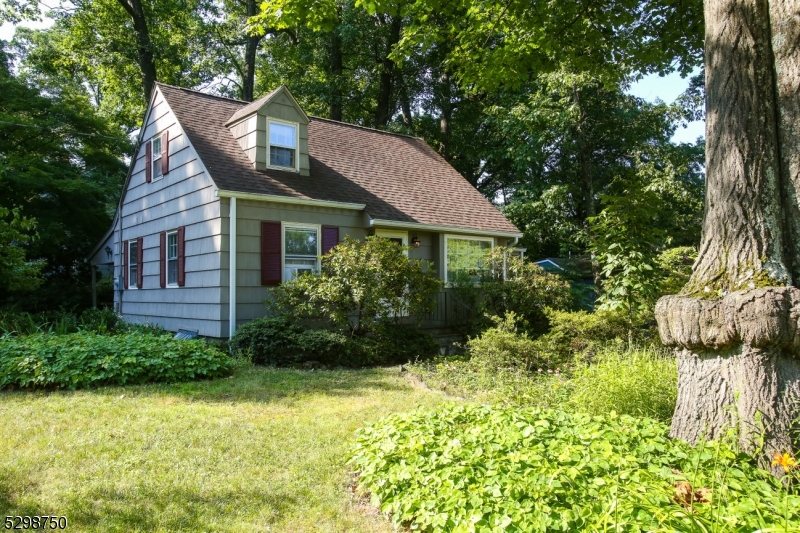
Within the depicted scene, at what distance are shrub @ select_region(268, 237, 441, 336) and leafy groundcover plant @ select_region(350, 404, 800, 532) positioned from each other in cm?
572

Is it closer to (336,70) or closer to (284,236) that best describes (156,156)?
(284,236)

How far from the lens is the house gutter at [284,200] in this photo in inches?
414

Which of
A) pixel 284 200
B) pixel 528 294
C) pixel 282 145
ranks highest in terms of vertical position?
pixel 282 145

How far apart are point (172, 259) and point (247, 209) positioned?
3.18 meters

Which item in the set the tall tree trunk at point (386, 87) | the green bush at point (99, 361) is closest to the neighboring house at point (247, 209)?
the green bush at point (99, 361)

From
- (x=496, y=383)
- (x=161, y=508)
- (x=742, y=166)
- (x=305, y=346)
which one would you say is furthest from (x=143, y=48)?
(x=742, y=166)

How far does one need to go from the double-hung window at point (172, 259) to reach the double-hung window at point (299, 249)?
10.1 feet

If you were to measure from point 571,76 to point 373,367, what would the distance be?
1146 centimetres

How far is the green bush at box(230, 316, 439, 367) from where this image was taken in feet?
31.5

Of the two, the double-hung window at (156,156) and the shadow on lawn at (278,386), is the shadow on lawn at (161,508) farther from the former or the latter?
the double-hung window at (156,156)

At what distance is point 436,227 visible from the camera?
13422mm

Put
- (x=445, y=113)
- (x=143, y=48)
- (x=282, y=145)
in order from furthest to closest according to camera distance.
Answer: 1. (x=445, y=113)
2. (x=143, y=48)
3. (x=282, y=145)

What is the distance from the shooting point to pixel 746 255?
3920 millimetres

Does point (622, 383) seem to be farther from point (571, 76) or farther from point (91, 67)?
point (91, 67)
